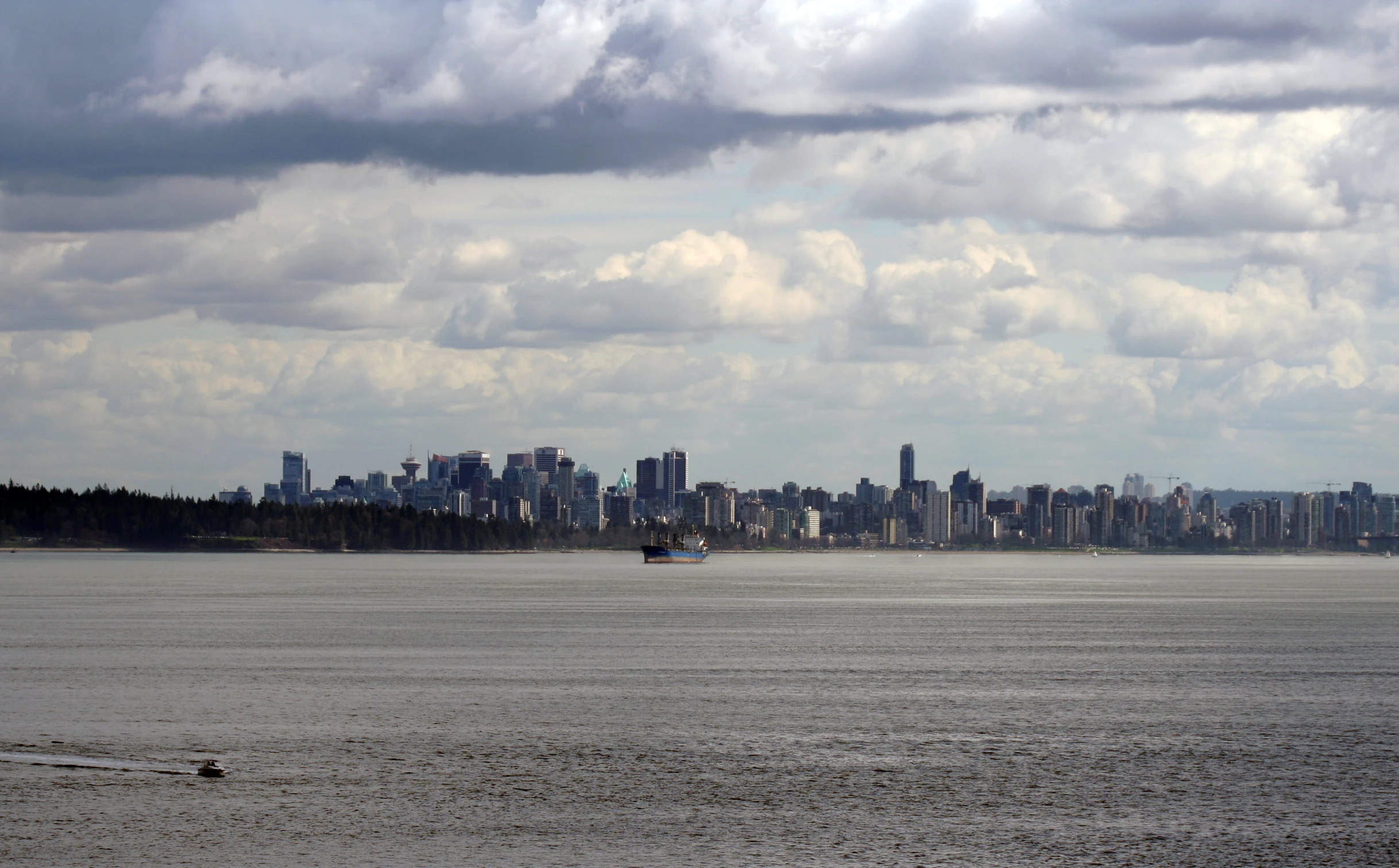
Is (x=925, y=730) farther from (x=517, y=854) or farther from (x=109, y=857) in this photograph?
(x=109, y=857)

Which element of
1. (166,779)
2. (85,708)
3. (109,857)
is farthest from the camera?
(85,708)

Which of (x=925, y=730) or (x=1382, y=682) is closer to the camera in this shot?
(x=925, y=730)

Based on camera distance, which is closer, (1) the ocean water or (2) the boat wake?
(1) the ocean water

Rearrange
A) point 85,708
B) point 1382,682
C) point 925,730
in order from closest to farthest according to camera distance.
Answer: point 925,730
point 85,708
point 1382,682

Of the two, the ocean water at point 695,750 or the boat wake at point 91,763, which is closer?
the ocean water at point 695,750

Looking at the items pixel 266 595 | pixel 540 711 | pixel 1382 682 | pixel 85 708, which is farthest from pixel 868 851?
pixel 266 595
